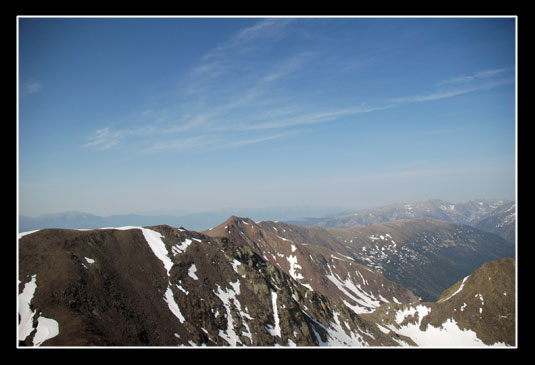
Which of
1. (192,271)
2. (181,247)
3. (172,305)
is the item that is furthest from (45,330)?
(181,247)

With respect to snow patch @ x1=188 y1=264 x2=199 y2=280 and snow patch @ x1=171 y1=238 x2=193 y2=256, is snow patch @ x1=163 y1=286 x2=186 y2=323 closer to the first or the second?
snow patch @ x1=188 y1=264 x2=199 y2=280

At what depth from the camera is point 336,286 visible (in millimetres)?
195000

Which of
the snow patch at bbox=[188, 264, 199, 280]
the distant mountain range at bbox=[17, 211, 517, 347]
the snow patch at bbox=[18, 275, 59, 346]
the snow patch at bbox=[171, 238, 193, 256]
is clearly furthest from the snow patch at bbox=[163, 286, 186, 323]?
the snow patch at bbox=[18, 275, 59, 346]

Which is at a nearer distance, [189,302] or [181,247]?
[189,302]

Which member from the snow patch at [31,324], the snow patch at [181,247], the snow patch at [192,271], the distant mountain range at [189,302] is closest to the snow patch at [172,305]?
the distant mountain range at [189,302]

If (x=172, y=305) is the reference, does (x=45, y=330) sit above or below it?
above

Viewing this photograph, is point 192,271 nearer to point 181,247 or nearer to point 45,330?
point 181,247

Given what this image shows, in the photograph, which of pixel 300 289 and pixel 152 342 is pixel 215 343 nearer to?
pixel 152 342

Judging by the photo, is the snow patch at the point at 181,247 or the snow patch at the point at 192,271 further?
the snow patch at the point at 181,247

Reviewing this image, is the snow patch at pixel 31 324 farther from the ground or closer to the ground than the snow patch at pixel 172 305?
farther from the ground

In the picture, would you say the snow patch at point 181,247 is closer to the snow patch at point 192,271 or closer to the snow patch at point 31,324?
the snow patch at point 192,271
